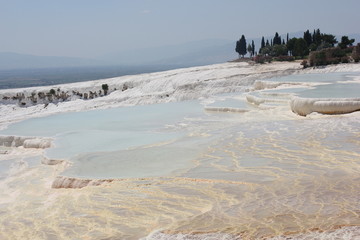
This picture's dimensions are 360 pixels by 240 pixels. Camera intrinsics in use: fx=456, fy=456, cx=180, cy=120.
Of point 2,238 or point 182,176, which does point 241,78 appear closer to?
point 182,176

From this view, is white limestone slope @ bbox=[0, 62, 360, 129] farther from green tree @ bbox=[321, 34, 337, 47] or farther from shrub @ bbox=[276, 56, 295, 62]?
green tree @ bbox=[321, 34, 337, 47]

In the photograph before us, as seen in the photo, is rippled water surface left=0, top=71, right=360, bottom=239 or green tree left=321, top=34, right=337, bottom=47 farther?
green tree left=321, top=34, right=337, bottom=47

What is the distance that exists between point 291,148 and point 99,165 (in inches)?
131

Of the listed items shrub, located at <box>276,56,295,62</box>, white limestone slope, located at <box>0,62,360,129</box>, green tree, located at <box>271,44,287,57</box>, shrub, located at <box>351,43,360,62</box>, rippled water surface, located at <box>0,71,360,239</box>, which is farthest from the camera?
green tree, located at <box>271,44,287,57</box>

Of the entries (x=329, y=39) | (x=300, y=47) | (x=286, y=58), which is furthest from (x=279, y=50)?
(x=329, y=39)

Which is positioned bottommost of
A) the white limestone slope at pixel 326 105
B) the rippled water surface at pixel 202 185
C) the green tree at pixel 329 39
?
the rippled water surface at pixel 202 185

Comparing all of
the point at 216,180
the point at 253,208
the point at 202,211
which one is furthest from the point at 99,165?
the point at 253,208

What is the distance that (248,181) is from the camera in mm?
6090

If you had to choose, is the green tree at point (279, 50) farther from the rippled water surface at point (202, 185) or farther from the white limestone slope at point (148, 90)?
the rippled water surface at point (202, 185)

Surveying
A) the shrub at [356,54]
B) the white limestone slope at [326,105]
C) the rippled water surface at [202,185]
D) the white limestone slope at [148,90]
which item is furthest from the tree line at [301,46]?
the rippled water surface at [202,185]

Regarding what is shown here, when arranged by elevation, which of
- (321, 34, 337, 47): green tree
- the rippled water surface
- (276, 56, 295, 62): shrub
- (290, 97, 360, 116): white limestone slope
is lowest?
the rippled water surface

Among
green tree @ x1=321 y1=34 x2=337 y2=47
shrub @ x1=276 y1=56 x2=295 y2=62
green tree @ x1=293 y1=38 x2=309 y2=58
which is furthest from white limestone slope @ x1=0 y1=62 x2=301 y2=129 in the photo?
green tree @ x1=321 y1=34 x2=337 y2=47

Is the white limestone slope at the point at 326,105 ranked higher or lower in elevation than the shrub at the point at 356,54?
lower

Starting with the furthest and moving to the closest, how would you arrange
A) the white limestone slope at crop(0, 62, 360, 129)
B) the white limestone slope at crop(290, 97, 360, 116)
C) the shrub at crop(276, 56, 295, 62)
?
the shrub at crop(276, 56, 295, 62), the white limestone slope at crop(0, 62, 360, 129), the white limestone slope at crop(290, 97, 360, 116)
